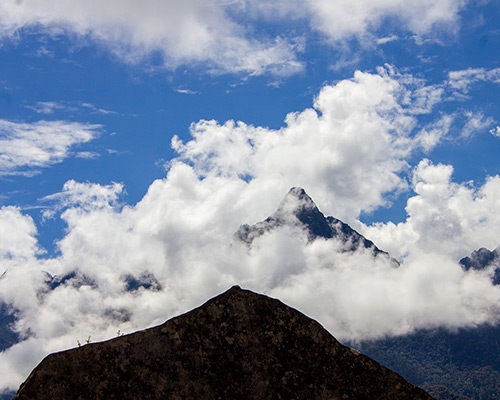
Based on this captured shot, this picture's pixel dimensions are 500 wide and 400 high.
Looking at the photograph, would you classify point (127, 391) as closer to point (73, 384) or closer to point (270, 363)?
point (73, 384)

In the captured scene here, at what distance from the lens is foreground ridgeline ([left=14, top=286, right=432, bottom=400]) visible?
332 inches

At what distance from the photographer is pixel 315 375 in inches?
348

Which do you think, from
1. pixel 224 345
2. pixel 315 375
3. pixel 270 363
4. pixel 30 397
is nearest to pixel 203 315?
pixel 224 345

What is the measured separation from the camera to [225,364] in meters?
8.73

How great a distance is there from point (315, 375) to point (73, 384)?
3.81m

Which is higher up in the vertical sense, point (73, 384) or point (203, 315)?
point (203, 315)

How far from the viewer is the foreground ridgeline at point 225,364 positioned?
27.6ft

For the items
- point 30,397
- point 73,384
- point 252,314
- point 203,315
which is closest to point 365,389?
point 252,314

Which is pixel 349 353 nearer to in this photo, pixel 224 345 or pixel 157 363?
pixel 224 345

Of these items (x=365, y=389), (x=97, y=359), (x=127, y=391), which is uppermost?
(x=97, y=359)

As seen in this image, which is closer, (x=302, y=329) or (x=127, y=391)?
(x=127, y=391)

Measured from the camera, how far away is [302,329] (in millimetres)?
9102

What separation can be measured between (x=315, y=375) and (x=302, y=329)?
76 centimetres

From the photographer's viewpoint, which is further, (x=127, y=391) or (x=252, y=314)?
(x=252, y=314)
